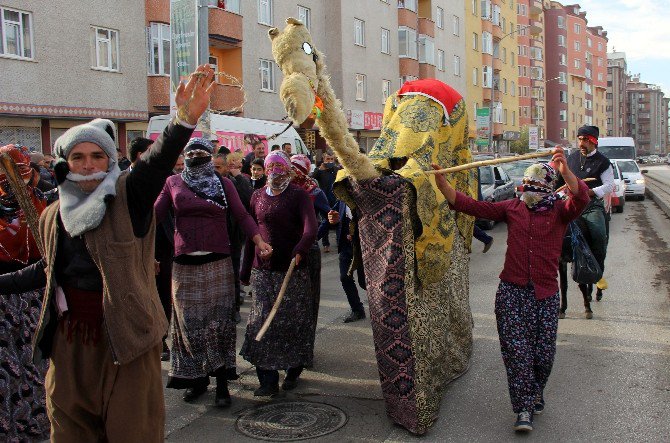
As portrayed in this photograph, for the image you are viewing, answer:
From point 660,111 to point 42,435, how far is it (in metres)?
188

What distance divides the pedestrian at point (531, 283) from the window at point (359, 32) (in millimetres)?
29766

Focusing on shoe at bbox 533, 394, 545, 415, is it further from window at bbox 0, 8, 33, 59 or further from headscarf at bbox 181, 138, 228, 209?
window at bbox 0, 8, 33, 59

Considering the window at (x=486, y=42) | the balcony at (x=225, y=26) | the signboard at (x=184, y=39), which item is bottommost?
the signboard at (x=184, y=39)

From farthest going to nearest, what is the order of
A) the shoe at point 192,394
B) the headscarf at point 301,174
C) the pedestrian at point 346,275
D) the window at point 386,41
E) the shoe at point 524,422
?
1. the window at point 386,41
2. the pedestrian at point 346,275
3. the headscarf at point 301,174
4. the shoe at point 192,394
5. the shoe at point 524,422

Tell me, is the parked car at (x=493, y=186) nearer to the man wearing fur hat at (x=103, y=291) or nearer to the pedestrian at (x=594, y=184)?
the pedestrian at (x=594, y=184)

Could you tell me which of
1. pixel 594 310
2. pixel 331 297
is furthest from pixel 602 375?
pixel 331 297

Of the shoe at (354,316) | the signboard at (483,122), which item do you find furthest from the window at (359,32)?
the shoe at (354,316)

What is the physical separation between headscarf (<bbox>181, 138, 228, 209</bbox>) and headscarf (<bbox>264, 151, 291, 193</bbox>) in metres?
0.48

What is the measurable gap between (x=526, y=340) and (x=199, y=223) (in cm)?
246

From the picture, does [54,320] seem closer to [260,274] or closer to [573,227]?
[260,274]

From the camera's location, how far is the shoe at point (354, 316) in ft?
25.2

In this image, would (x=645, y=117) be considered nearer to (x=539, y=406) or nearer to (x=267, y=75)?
(x=267, y=75)

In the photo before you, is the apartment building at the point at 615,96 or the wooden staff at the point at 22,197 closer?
the wooden staff at the point at 22,197

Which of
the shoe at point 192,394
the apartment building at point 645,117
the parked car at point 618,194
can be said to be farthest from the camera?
the apartment building at point 645,117
